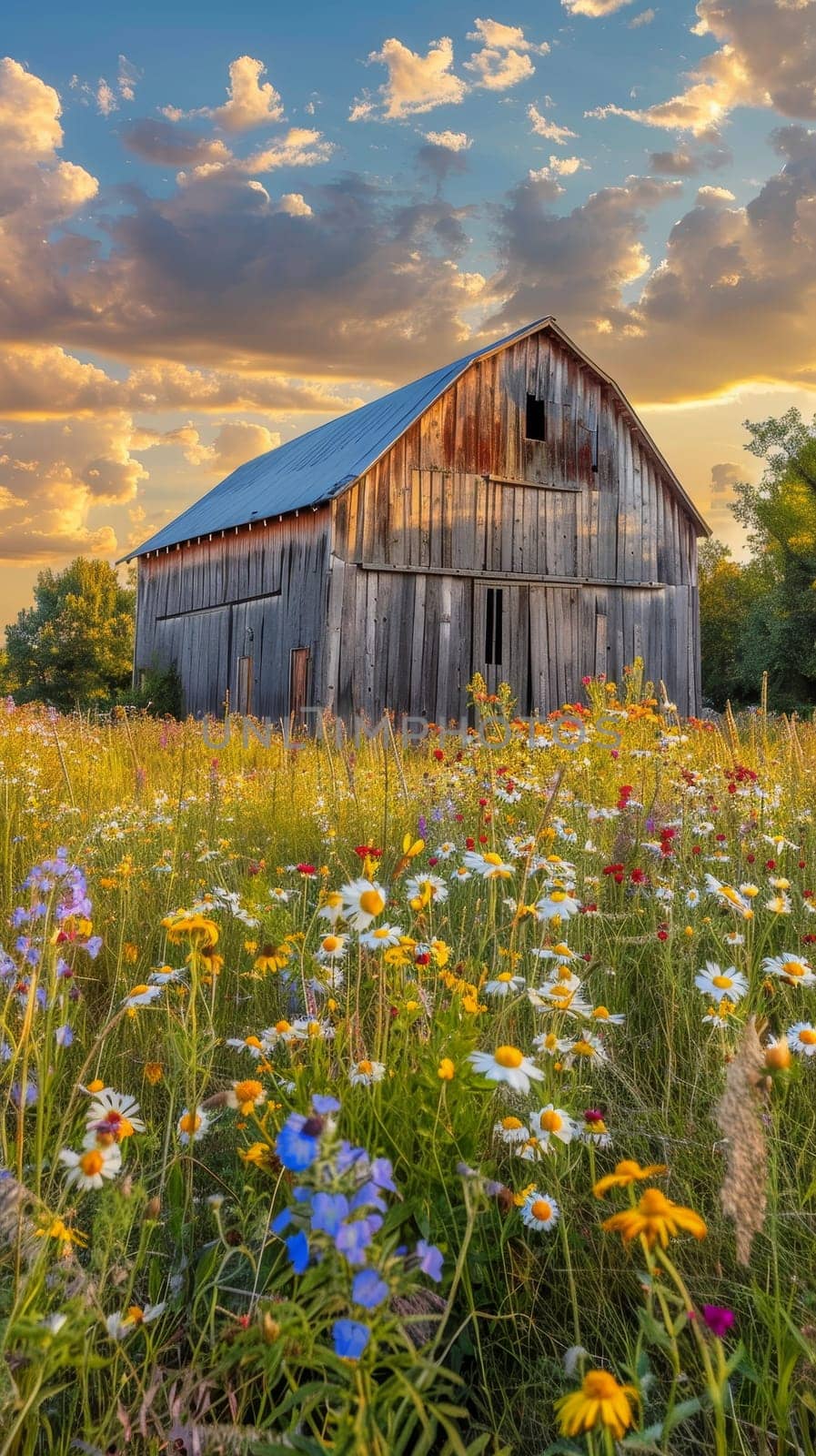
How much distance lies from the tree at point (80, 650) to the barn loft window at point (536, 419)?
116ft

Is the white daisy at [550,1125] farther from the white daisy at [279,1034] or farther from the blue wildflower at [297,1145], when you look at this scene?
the blue wildflower at [297,1145]

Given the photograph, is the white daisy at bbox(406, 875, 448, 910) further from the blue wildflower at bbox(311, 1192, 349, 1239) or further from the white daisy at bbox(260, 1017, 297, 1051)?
the blue wildflower at bbox(311, 1192, 349, 1239)

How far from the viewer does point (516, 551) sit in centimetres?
1816

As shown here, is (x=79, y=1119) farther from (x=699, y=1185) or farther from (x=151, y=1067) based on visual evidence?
(x=699, y=1185)

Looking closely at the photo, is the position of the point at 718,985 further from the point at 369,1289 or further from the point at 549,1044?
the point at 369,1289

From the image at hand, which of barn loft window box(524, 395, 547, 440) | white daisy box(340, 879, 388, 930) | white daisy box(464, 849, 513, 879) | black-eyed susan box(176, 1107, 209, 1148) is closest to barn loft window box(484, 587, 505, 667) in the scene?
barn loft window box(524, 395, 547, 440)

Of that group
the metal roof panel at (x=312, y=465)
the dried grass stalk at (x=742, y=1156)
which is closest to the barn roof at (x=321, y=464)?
the metal roof panel at (x=312, y=465)

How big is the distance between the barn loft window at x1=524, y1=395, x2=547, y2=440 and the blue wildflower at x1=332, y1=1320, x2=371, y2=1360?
1873cm

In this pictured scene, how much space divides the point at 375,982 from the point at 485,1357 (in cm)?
108

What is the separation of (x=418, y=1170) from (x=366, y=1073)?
0.70 feet

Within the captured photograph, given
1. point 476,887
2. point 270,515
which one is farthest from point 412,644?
point 476,887

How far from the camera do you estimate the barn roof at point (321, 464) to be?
17.0 meters

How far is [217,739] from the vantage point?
37.0 feet

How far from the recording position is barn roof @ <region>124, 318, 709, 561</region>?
17016 mm
